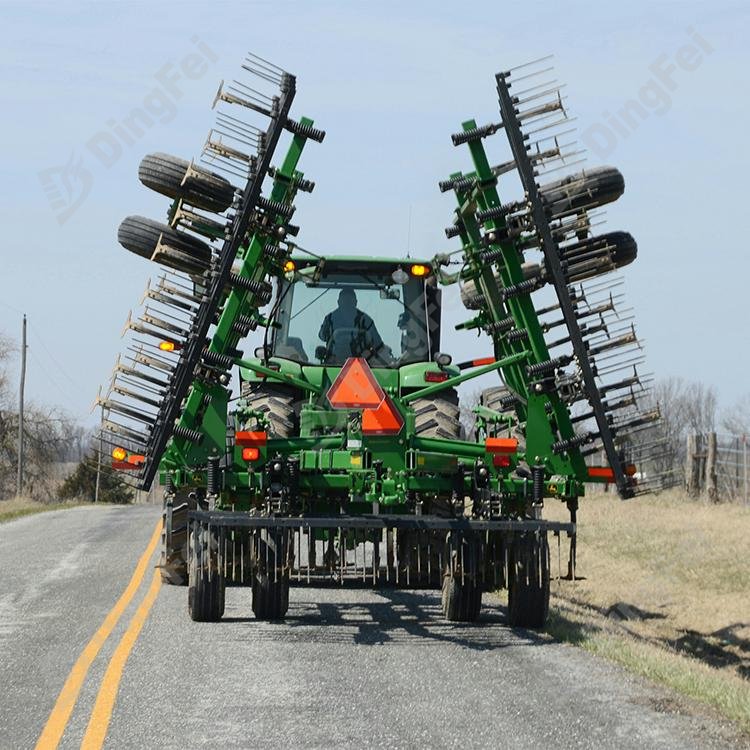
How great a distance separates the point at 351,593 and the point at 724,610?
5392 millimetres

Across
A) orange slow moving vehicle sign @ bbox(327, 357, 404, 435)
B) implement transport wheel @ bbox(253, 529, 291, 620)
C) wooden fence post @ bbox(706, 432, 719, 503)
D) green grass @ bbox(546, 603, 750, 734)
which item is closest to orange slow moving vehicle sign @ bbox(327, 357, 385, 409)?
orange slow moving vehicle sign @ bbox(327, 357, 404, 435)

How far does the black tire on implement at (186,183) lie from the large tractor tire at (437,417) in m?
A: 2.43

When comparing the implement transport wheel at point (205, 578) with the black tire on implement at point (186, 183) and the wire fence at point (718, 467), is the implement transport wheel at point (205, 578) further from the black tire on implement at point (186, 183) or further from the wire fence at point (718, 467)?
the wire fence at point (718, 467)

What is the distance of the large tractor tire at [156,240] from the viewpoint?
38.2 feet

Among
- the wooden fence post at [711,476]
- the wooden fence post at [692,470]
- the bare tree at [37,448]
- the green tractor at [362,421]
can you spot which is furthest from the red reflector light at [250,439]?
the bare tree at [37,448]

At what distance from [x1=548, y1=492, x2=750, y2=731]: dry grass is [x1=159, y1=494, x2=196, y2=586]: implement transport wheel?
11.3 feet

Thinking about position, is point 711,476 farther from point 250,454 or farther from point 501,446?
point 250,454

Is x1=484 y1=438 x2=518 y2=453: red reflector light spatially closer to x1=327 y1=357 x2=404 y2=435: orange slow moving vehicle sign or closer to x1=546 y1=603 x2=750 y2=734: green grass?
x1=327 y1=357 x2=404 y2=435: orange slow moving vehicle sign

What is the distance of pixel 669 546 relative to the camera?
21.8 m

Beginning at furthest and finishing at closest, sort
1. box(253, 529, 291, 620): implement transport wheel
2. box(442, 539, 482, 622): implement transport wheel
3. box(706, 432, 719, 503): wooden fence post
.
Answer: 1. box(706, 432, 719, 503): wooden fence post
2. box(442, 539, 482, 622): implement transport wheel
3. box(253, 529, 291, 620): implement transport wheel

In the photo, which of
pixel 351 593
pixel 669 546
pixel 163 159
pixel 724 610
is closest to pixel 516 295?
pixel 163 159

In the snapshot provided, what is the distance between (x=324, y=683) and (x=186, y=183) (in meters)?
4.64

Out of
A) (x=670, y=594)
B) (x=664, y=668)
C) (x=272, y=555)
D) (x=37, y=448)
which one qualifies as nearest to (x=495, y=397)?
(x=272, y=555)

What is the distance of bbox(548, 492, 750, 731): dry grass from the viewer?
968cm
